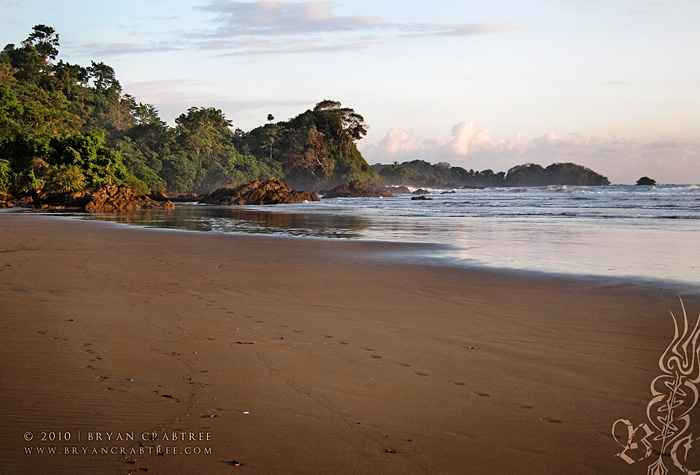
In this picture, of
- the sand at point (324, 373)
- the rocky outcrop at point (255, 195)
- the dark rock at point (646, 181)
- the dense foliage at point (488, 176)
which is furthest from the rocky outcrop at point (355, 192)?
the sand at point (324, 373)

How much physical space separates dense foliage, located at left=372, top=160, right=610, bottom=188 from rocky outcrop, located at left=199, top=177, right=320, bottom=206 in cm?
7996

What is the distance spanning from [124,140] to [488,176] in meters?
104

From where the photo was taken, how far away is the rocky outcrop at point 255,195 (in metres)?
44.2

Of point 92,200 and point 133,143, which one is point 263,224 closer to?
point 92,200

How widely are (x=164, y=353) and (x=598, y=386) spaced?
9.76 feet

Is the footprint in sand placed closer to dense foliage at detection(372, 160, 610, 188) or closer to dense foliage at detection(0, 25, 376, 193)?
dense foliage at detection(0, 25, 376, 193)

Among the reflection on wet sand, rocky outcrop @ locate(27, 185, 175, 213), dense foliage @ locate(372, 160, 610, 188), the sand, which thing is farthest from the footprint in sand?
dense foliage @ locate(372, 160, 610, 188)

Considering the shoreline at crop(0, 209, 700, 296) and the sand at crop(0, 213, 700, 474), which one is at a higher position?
the shoreline at crop(0, 209, 700, 296)

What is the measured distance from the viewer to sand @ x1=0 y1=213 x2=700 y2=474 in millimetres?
2465

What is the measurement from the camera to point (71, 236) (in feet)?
41.8

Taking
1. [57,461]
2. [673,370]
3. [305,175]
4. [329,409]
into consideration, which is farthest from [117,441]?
[305,175]

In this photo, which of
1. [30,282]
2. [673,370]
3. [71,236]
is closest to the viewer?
[673,370]

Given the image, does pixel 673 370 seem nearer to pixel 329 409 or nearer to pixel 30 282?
pixel 329 409

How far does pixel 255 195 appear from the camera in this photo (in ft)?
147
